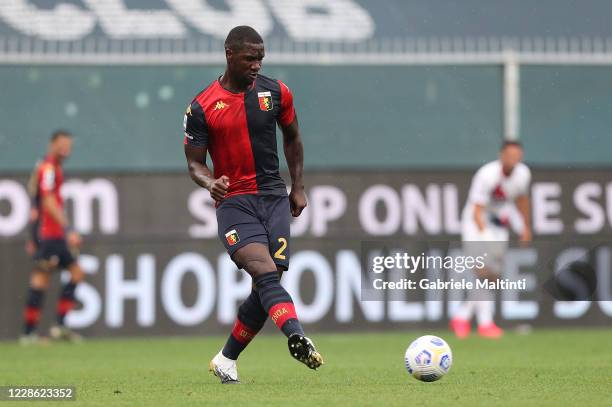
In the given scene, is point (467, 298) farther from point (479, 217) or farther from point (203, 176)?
point (203, 176)

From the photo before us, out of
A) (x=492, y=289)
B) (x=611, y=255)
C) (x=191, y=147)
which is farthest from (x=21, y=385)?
(x=611, y=255)

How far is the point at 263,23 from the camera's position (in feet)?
52.0

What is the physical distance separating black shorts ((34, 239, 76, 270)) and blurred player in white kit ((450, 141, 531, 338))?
4.10 metres

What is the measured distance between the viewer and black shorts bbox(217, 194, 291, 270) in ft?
25.8

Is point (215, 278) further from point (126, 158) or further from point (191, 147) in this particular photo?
point (191, 147)

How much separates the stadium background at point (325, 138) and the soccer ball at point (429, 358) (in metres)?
6.42

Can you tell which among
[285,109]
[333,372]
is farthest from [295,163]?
[333,372]

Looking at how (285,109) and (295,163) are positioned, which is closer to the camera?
(285,109)

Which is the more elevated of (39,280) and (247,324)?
(39,280)

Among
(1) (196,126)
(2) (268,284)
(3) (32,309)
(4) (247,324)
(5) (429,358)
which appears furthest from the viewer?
(3) (32,309)

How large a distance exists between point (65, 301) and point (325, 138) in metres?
3.37

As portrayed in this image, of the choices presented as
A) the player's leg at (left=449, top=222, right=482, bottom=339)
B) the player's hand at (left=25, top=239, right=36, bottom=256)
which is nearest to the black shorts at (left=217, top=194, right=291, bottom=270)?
the player's leg at (left=449, top=222, right=482, bottom=339)

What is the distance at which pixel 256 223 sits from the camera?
794cm

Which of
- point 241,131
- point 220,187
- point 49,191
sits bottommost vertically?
point 220,187
